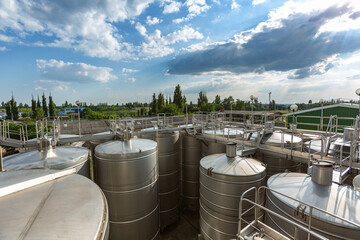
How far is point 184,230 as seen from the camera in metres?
11.4

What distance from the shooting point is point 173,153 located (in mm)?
11812

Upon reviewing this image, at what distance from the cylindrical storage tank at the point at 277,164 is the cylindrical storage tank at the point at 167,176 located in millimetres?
5242

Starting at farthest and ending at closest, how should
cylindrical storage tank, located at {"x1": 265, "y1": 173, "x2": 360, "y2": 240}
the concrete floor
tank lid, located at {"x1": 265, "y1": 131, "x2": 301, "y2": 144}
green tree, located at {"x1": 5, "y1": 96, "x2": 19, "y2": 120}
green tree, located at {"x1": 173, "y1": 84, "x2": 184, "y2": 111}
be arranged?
green tree, located at {"x1": 5, "y1": 96, "x2": 19, "y2": 120}, green tree, located at {"x1": 173, "y1": 84, "x2": 184, "y2": 111}, the concrete floor, tank lid, located at {"x1": 265, "y1": 131, "x2": 301, "y2": 144}, cylindrical storage tank, located at {"x1": 265, "y1": 173, "x2": 360, "y2": 240}

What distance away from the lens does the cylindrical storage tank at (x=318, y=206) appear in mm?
4012

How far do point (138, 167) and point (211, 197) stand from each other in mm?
3406

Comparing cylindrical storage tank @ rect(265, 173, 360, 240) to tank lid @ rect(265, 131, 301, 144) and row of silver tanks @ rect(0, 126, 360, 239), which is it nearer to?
row of silver tanks @ rect(0, 126, 360, 239)

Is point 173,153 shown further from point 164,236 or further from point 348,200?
point 348,200

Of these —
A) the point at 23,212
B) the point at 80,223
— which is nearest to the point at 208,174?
the point at 80,223

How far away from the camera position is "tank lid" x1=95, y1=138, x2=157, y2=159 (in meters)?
7.80

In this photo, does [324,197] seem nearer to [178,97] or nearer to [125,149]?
[125,149]

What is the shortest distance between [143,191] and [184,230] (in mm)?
5239

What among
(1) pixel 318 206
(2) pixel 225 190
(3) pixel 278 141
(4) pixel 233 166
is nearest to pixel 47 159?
(2) pixel 225 190

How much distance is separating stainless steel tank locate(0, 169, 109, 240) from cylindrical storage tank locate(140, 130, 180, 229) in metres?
7.28

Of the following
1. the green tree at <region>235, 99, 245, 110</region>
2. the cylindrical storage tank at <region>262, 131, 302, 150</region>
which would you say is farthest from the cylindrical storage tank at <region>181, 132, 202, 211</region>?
the green tree at <region>235, 99, 245, 110</region>
